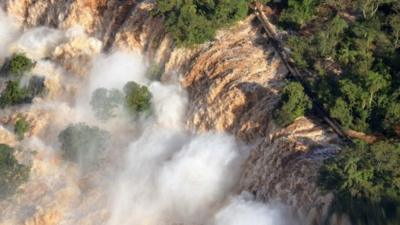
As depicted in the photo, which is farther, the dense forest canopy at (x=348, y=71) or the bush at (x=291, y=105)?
the bush at (x=291, y=105)

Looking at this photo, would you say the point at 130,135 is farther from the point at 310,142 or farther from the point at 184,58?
the point at 310,142

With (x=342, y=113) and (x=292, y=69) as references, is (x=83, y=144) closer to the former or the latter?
(x=292, y=69)

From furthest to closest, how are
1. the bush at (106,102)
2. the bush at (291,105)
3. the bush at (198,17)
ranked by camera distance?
the bush at (106,102)
the bush at (198,17)
the bush at (291,105)

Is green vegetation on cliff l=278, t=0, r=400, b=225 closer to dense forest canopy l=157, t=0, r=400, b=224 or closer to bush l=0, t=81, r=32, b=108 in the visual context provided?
dense forest canopy l=157, t=0, r=400, b=224

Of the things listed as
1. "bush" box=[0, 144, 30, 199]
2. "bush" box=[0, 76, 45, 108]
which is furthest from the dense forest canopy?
"bush" box=[0, 144, 30, 199]

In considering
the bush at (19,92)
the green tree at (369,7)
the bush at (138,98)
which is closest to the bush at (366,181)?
the green tree at (369,7)

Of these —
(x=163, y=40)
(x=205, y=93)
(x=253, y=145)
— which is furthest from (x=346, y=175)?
(x=163, y=40)

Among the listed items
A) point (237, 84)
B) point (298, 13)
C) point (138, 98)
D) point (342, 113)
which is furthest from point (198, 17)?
point (342, 113)

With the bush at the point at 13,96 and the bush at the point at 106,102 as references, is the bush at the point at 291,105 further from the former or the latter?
the bush at the point at 13,96
